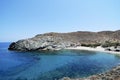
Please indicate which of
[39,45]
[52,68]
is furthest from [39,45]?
[52,68]

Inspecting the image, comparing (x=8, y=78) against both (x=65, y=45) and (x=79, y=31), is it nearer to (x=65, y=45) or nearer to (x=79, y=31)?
(x=65, y=45)

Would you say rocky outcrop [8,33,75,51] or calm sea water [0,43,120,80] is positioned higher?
rocky outcrop [8,33,75,51]

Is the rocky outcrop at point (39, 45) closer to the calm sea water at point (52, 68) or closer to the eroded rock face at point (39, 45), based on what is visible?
the eroded rock face at point (39, 45)

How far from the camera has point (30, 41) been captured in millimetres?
87625

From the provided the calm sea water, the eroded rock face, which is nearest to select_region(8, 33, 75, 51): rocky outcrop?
the eroded rock face

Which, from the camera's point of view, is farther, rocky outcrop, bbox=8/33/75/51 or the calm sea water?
rocky outcrop, bbox=8/33/75/51

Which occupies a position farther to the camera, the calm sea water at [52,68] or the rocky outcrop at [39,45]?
the rocky outcrop at [39,45]

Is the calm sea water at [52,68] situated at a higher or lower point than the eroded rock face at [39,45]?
lower

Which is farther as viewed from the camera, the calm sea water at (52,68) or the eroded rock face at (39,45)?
the eroded rock face at (39,45)

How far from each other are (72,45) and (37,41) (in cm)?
1894

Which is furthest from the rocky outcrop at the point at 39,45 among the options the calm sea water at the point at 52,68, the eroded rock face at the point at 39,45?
the calm sea water at the point at 52,68

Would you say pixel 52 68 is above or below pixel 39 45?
below

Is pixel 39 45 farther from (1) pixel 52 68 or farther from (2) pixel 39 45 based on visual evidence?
(1) pixel 52 68

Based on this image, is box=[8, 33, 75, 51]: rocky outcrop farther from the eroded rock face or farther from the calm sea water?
the calm sea water
